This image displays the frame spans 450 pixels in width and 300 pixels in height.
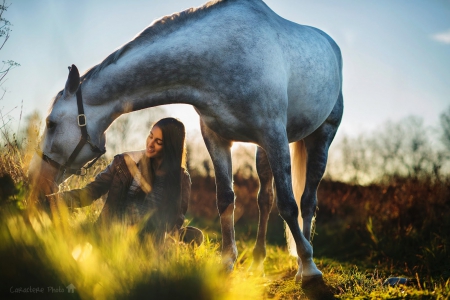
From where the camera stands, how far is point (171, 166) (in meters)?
3.69

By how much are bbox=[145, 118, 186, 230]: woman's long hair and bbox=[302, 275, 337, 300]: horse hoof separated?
4.40 feet

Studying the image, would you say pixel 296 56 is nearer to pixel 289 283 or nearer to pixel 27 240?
pixel 289 283

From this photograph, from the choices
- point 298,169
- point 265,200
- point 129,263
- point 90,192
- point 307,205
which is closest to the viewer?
point 129,263

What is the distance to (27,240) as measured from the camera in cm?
242

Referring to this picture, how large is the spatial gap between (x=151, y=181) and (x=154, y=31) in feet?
4.12

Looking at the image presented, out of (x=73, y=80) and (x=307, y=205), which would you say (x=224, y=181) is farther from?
(x=73, y=80)

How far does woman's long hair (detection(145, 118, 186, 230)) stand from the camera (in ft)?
12.0

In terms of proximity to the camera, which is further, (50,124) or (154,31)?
(154,31)

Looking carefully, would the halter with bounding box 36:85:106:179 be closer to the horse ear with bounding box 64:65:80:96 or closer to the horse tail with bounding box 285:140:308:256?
the horse ear with bounding box 64:65:80:96

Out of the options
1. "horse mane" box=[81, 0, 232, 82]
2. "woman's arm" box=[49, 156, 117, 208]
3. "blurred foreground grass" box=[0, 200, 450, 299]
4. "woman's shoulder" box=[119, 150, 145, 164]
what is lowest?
"blurred foreground grass" box=[0, 200, 450, 299]

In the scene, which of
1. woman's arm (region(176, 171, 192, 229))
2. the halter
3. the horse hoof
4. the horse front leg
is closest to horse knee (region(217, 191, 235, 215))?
the horse front leg

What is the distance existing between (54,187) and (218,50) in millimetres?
1761

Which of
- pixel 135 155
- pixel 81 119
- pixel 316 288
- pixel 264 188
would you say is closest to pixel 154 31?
pixel 81 119

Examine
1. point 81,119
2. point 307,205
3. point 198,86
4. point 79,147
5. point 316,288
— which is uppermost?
point 198,86
